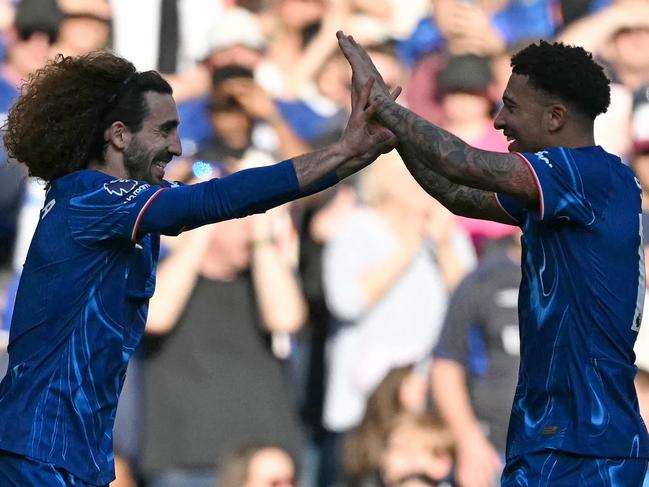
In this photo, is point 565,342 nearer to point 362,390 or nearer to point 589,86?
point 589,86

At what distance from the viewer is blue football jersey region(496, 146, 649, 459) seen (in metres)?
4.13

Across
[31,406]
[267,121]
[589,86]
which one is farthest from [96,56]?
[267,121]

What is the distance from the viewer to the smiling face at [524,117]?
4.44 m

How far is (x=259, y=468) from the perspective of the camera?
715 cm

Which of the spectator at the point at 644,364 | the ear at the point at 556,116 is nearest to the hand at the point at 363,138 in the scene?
the ear at the point at 556,116

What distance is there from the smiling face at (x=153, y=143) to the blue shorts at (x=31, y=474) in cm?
95

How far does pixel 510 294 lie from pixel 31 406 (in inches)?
144

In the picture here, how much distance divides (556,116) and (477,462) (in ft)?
10.3

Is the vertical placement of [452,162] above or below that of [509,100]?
below

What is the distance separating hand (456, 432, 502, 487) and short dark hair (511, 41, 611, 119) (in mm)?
3080

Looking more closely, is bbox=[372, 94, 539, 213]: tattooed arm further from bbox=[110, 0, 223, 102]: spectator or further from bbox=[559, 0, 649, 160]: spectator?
bbox=[559, 0, 649, 160]: spectator

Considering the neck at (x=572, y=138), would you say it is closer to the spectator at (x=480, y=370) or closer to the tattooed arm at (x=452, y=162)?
the tattooed arm at (x=452, y=162)

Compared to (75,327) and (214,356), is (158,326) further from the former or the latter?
(75,327)

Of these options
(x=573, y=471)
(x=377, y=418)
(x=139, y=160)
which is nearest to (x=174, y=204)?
(x=139, y=160)
